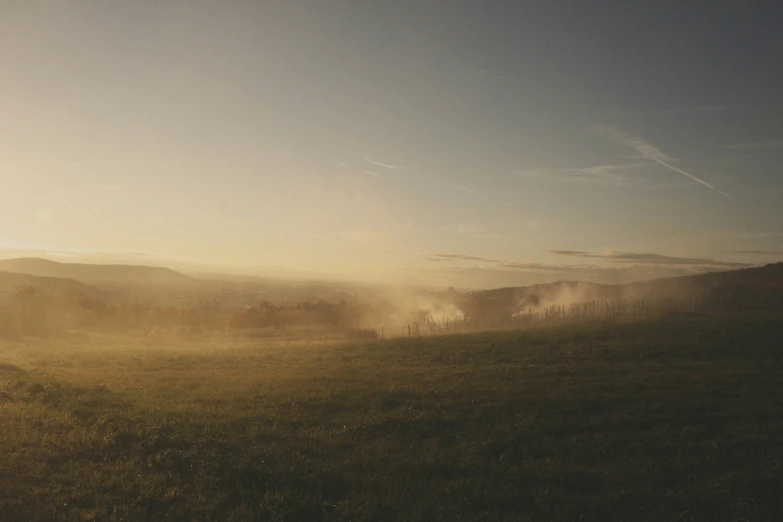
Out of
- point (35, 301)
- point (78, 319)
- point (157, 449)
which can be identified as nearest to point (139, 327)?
point (78, 319)

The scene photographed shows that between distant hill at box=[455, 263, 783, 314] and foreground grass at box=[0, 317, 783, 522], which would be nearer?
foreground grass at box=[0, 317, 783, 522]

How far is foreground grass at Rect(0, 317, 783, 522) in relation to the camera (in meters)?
8.76

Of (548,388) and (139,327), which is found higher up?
(548,388)

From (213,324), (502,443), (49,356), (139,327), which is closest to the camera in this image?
(502,443)

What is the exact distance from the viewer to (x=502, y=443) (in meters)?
12.1

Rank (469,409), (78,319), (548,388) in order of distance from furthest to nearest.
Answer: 1. (78,319)
2. (548,388)
3. (469,409)

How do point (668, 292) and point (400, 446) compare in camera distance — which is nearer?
point (400, 446)

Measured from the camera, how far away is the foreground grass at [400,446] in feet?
28.7

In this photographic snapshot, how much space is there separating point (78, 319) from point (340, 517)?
79934mm

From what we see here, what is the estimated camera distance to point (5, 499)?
8469 mm

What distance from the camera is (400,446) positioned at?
1194 centimetres

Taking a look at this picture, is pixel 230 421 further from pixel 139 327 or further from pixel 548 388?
pixel 139 327

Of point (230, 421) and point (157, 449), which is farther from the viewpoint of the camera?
point (230, 421)

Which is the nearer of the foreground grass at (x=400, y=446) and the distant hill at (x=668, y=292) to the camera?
the foreground grass at (x=400, y=446)
